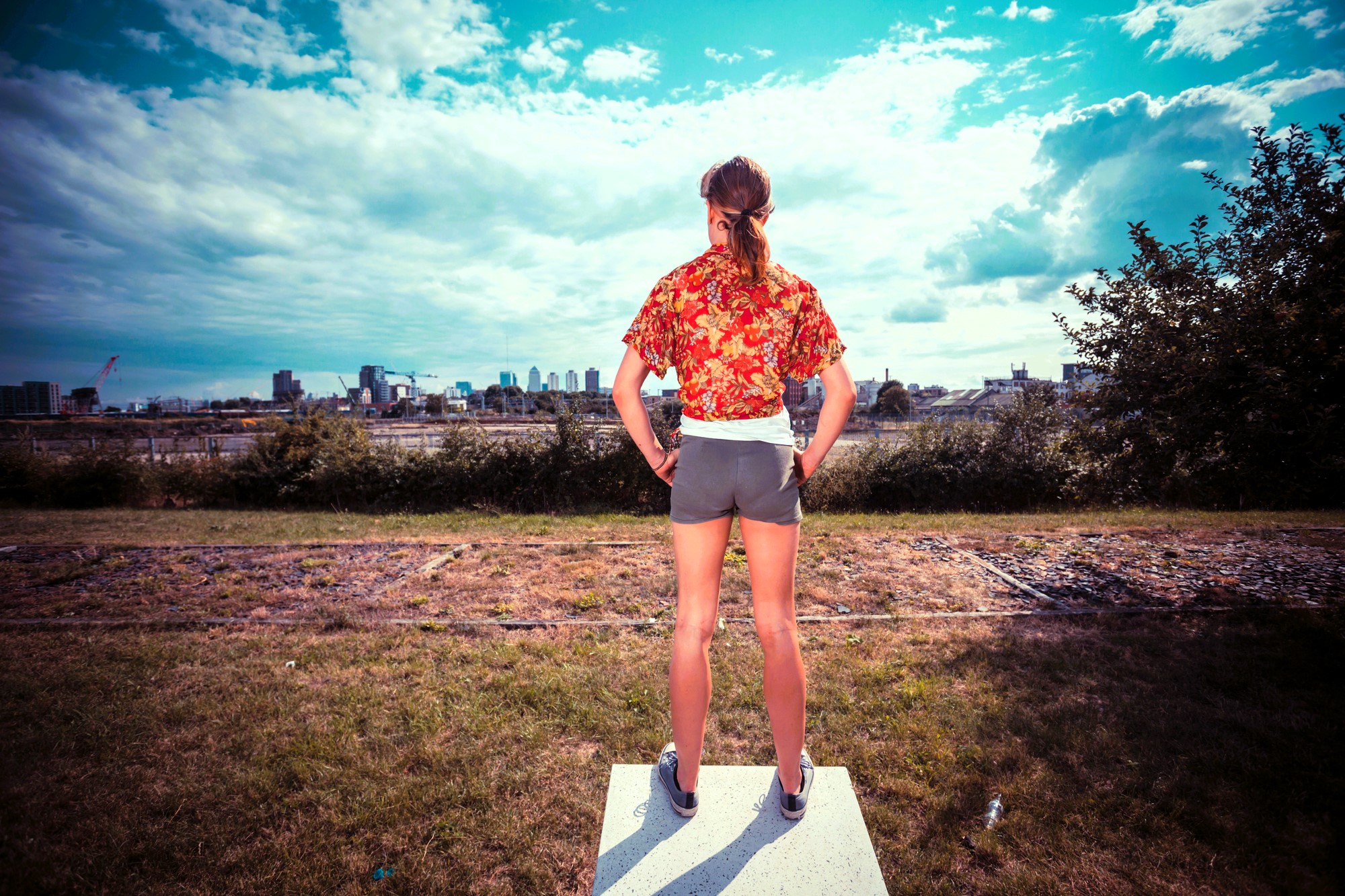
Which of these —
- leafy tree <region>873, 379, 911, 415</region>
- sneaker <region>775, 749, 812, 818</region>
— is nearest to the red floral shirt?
sneaker <region>775, 749, 812, 818</region>

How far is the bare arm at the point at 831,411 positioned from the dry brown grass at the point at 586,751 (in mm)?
1732

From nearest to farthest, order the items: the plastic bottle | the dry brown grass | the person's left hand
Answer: the person's left hand
the dry brown grass
the plastic bottle

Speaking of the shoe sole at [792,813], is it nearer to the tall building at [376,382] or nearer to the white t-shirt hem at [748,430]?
the white t-shirt hem at [748,430]

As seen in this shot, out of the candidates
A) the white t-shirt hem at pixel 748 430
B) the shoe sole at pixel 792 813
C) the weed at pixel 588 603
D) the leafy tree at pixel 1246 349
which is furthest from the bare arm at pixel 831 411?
the leafy tree at pixel 1246 349

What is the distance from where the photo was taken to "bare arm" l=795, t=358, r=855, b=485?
2.09 metres

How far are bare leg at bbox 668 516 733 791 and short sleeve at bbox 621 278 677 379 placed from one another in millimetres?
647

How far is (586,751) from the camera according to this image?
305 cm

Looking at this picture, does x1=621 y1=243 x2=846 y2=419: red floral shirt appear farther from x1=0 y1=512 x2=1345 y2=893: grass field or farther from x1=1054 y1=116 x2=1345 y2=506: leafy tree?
x1=1054 y1=116 x2=1345 y2=506: leafy tree

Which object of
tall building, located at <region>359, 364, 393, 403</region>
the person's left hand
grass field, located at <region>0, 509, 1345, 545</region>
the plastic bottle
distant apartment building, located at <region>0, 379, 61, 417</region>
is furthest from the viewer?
tall building, located at <region>359, 364, 393, 403</region>

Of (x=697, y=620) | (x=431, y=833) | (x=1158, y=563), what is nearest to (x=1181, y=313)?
(x=1158, y=563)

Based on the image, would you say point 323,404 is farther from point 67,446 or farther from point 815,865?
point 815,865

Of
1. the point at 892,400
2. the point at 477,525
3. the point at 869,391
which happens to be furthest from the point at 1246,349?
→ the point at 869,391

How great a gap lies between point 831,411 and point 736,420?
0.38 meters

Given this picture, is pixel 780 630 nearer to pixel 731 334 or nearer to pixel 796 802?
pixel 796 802
